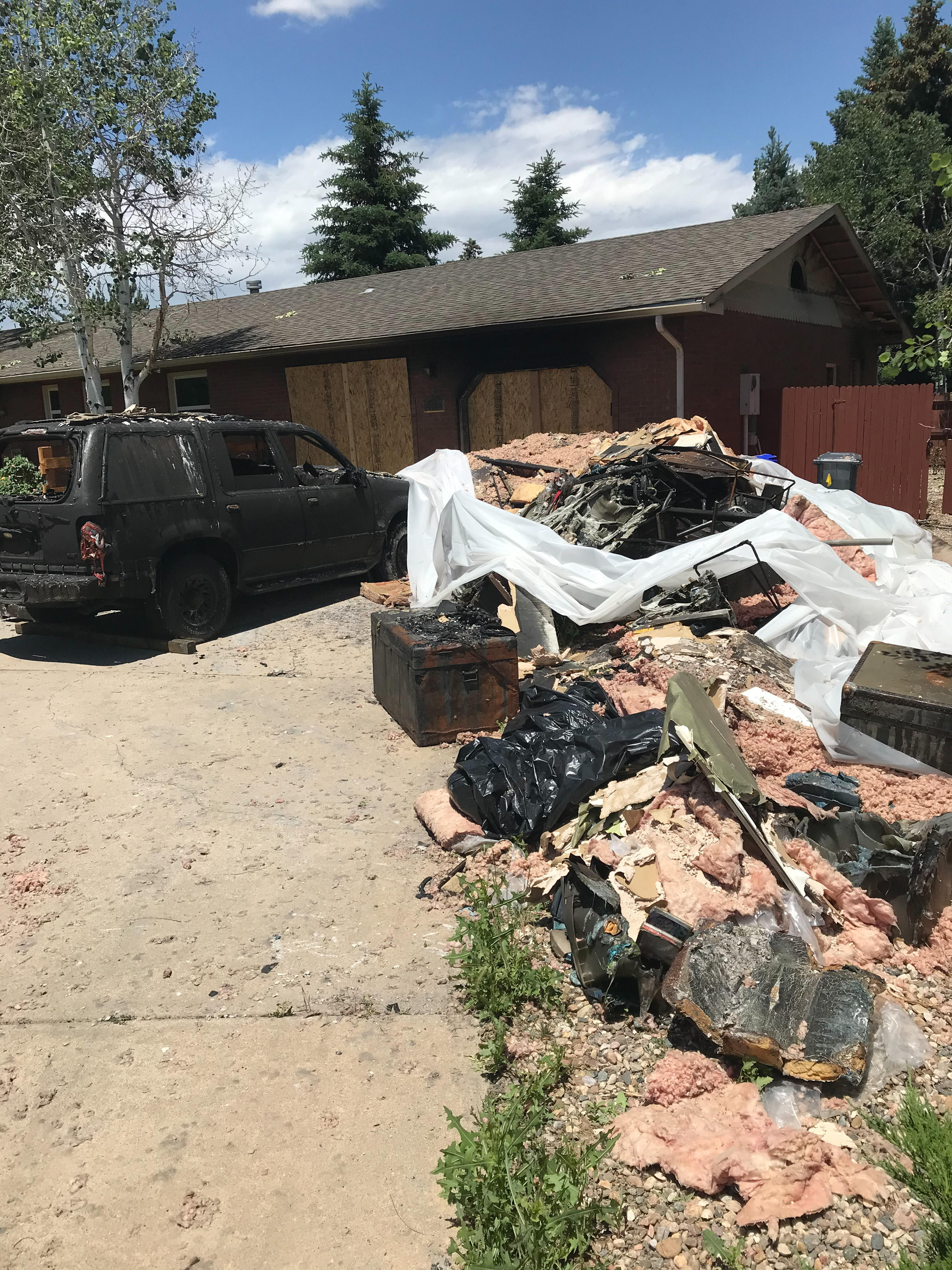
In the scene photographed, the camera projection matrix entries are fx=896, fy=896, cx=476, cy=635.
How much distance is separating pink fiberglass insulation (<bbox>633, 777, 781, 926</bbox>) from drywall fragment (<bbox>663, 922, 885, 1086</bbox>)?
0.72 feet

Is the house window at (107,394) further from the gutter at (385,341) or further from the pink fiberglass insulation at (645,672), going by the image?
the pink fiberglass insulation at (645,672)

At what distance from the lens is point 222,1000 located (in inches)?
140

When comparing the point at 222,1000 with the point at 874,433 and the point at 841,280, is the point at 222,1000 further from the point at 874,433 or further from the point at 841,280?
the point at 841,280

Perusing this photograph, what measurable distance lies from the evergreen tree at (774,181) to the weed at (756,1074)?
51219 millimetres

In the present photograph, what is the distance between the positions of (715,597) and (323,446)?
499 centimetres

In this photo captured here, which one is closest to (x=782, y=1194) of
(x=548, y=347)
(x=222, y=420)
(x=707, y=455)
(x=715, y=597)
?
(x=715, y=597)

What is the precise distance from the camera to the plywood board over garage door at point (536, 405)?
43.8 ft

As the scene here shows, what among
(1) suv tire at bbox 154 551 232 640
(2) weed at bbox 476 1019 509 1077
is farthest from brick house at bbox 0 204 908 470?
(2) weed at bbox 476 1019 509 1077

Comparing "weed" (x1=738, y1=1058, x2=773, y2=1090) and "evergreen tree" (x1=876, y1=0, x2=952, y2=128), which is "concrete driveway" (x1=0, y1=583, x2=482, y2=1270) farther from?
"evergreen tree" (x1=876, y1=0, x2=952, y2=128)

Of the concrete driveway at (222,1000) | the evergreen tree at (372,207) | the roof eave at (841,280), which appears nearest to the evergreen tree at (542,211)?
the evergreen tree at (372,207)

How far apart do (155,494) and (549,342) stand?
24.0ft

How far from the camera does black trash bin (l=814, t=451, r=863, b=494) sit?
11.2 m

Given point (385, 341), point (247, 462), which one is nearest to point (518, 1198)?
point (247, 462)

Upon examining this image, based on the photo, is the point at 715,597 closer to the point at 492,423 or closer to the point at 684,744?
the point at 684,744
